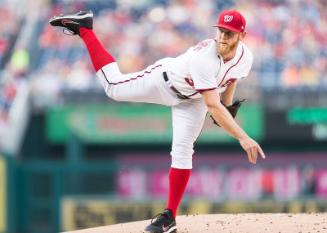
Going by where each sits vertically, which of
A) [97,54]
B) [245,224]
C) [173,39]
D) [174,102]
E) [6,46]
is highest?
[173,39]

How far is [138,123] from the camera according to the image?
14102mm

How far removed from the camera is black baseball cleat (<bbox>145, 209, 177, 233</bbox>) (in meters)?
6.24

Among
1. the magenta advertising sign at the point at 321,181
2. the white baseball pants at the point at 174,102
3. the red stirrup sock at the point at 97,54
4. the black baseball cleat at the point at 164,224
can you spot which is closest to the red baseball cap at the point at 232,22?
the white baseball pants at the point at 174,102

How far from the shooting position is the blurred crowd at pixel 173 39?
45.9 feet

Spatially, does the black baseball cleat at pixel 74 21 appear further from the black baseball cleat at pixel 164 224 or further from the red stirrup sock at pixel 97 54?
the black baseball cleat at pixel 164 224

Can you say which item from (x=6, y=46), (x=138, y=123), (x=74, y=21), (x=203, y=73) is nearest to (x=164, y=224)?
(x=203, y=73)

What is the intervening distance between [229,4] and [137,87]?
376 inches

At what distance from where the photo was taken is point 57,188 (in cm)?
1314

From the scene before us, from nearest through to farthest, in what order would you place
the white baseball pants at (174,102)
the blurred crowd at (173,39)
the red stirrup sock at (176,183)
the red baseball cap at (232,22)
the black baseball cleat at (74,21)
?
the red baseball cap at (232,22) → the white baseball pants at (174,102) → the red stirrup sock at (176,183) → the black baseball cleat at (74,21) → the blurred crowd at (173,39)

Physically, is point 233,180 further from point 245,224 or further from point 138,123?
point 245,224

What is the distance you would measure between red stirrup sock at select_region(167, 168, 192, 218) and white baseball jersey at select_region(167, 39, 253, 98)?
555 mm

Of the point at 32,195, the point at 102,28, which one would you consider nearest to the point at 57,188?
the point at 32,195

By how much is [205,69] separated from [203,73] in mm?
29

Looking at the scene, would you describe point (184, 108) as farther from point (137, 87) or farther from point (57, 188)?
point (57, 188)
